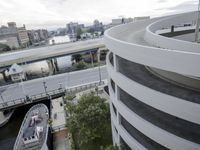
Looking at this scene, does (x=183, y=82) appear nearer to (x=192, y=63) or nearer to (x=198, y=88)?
(x=198, y=88)

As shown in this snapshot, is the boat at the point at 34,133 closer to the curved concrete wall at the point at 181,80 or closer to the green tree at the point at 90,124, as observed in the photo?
the green tree at the point at 90,124

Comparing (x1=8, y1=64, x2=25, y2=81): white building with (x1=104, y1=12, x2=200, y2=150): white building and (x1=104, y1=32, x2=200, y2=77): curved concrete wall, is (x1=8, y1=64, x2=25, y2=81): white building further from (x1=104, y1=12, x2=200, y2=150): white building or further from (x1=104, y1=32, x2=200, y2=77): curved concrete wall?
(x1=104, y1=32, x2=200, y2=77): curved concrete wall

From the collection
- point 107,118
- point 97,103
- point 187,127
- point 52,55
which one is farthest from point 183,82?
point 52,55

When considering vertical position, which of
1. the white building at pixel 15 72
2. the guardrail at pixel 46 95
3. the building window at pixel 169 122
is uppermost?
the building window at pixel 169 122

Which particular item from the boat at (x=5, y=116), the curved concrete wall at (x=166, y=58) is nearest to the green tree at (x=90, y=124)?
the curved concrete wall at (x=166, y=58)

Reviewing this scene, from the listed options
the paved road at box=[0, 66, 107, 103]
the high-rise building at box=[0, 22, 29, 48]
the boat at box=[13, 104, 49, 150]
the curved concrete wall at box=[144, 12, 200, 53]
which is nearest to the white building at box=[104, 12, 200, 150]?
the curved concrete wall at box=[144, 12, 200, 53]

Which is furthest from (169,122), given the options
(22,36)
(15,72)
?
(22,36)
